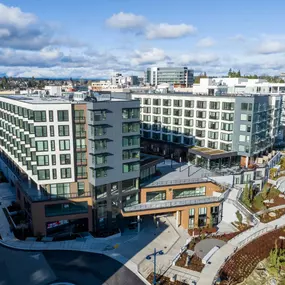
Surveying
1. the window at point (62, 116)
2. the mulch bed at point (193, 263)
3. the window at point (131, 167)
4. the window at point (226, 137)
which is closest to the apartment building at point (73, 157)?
the window at point (62, 116)

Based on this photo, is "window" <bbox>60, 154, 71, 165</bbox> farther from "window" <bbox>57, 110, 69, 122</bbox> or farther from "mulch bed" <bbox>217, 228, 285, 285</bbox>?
"mulch bed" <bbox>217, 228, 285, 285</bbox>

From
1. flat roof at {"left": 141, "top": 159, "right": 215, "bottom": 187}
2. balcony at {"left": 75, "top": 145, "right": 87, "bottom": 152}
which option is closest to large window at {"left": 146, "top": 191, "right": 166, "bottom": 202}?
flat roof at {"left": 141, "top": 159, "right": 215, "bottom": 187}

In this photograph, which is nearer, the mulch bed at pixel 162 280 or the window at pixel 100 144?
the mulch bed at pixel 162 280

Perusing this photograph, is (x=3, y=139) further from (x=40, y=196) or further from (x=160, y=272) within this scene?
(x=160, y=272)

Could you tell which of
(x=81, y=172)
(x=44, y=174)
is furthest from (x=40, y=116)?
(x=81, y=172)

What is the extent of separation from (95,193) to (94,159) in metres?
6.65

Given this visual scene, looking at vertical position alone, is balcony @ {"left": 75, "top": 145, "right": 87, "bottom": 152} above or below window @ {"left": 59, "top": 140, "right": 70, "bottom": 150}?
below

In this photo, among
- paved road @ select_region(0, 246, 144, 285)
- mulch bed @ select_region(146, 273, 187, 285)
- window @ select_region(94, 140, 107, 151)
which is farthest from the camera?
window @ select_region(94, 140, 107, 151)

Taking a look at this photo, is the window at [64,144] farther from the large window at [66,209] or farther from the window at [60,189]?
the large window at [66,209]

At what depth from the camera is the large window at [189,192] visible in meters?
64.7

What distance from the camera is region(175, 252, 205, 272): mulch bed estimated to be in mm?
47562

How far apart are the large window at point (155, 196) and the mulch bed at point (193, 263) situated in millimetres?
15083

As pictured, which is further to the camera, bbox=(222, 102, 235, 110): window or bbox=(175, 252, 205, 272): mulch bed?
bbox=(222, 102, 235, 110): window

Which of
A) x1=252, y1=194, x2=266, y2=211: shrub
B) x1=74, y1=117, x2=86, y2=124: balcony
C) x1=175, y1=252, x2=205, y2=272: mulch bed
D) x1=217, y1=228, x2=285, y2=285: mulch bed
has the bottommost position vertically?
x1=217, y1=228, x2=285, y2=285: mulch bed
